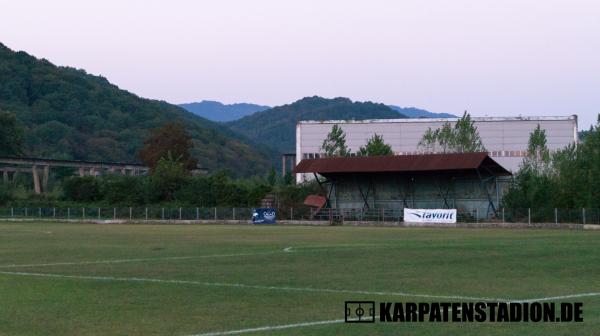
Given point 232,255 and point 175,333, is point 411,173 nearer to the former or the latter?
point 232,255

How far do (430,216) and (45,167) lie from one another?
232ft

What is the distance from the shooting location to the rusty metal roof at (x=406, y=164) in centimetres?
7619

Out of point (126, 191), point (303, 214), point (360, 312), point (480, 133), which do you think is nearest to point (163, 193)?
point (126, 191)

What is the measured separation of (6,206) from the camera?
327 ft

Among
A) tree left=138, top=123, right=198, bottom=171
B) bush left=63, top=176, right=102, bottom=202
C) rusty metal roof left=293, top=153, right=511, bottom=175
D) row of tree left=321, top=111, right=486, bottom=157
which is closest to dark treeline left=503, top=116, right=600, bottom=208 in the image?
rusty metal roof left=293, top=153, right=511, bottom=175

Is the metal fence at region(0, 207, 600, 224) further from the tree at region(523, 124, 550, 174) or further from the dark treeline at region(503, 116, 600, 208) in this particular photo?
the tree at region(523, 124, 550, 174)

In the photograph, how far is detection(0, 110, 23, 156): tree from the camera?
13925 cm

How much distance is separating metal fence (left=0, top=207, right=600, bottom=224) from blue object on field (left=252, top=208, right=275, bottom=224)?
1.90 meters

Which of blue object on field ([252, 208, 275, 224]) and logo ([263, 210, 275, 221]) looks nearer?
blue object on field ([252, 208, 275, 224])

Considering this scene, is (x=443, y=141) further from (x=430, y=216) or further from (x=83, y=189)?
(x=430, y=216)

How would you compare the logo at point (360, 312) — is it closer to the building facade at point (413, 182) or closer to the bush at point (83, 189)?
the building facade at point (413, 182)

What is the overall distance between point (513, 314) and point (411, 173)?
67138mm

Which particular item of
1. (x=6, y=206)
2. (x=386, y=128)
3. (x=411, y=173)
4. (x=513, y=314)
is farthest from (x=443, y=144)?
(x=513, y=314)

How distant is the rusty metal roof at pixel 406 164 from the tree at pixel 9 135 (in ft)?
225
